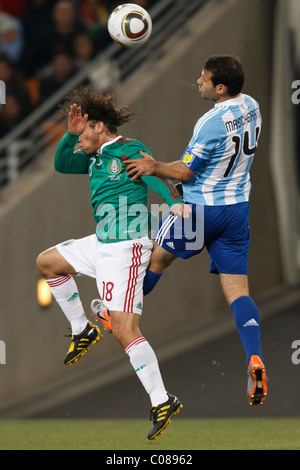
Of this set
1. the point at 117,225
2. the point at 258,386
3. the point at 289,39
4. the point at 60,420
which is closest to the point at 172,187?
the point at 117,225

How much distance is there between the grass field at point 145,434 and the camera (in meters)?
7.93

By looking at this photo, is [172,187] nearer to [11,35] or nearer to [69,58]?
[69,58]

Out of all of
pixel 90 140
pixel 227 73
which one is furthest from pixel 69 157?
pixel 227 73

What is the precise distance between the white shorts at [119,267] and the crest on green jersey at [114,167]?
0.48 m

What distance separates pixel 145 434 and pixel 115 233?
3061 millimetres

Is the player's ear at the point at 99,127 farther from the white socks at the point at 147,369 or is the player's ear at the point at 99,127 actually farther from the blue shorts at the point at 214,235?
the white socks at the point at 147,369

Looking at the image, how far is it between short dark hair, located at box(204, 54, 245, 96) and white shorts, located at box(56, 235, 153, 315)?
1187 mm

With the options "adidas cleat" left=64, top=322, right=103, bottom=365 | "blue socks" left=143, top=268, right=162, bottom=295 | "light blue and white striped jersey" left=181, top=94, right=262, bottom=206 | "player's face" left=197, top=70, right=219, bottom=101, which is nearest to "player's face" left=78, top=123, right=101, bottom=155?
"light blue and white striped jersey" left=181, top=94, right=262, bottom=206

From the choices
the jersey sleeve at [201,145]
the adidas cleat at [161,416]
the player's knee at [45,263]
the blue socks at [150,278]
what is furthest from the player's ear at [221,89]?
the adidas cleat at [161,416]

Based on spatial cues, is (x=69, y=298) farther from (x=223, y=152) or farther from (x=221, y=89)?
(x=221, y=89)

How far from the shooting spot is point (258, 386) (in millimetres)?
6410

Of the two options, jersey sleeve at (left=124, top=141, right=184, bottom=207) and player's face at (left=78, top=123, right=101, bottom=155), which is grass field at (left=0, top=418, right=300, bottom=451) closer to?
jersey sleeve at (left=124, top=141, right=184, bottom=207)

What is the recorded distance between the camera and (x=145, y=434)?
9.08 metres

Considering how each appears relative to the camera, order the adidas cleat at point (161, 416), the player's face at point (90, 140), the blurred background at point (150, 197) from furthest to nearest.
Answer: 1. the blurred background at point (150, 197)
2. the player's face at point (90, 140)
3. the adidas cleat at point (161, 416)
